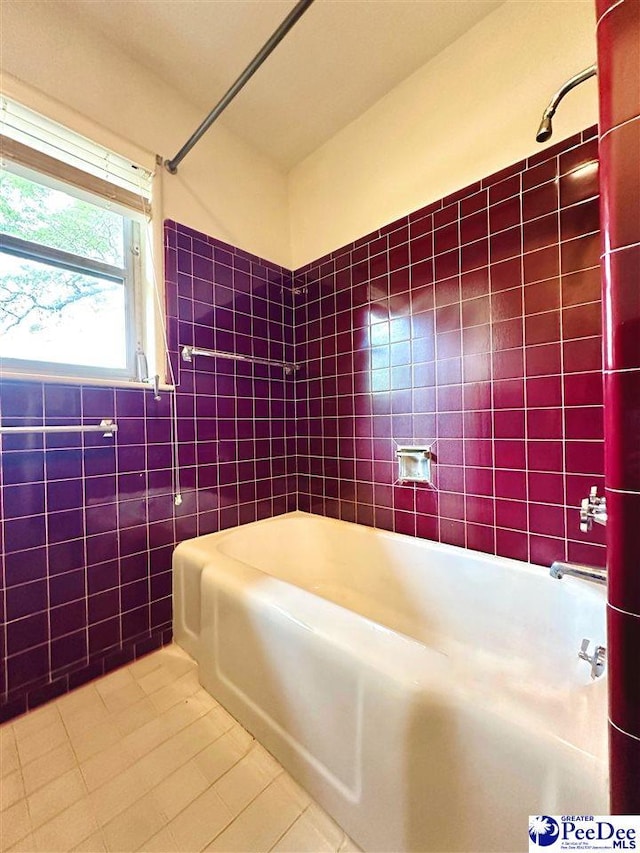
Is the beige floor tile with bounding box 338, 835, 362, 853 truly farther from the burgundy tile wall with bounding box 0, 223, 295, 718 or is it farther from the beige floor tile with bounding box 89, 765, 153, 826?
the burgundy tile wall with bounding box 0, 223, 295, 718

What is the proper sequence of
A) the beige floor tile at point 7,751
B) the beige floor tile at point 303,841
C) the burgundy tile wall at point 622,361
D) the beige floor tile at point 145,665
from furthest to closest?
the beige floor tile at point 145,665 < the beige floor tile at point 7,751 < the beige floor tile at point 303,841 < the burgundy tile wall at point 622,361

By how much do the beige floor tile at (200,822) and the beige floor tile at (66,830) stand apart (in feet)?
0.71

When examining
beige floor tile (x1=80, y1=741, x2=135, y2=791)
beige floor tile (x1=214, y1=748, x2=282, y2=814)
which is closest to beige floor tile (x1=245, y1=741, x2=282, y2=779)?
beige floor tile (x1=214, y1=748, x2=282, y2=814)

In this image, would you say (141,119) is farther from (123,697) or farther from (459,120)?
(123,697)

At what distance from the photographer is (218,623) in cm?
124

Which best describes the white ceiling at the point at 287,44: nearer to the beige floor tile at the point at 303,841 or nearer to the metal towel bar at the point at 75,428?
the metal towel bar at the point at 75,428

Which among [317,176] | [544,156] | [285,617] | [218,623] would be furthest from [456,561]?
[317,176]

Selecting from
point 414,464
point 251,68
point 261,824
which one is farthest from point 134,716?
point 251,68

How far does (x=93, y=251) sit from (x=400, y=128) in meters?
1.59

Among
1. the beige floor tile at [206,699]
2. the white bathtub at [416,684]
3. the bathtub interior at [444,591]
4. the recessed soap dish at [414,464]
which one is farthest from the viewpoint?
the recessed soap dish at [414,464]

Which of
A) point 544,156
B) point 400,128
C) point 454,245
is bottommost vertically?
point 454,245

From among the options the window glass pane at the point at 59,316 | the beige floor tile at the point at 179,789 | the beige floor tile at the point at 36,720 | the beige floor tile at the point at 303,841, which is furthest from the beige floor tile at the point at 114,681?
the window glass pane at the point at 59,316

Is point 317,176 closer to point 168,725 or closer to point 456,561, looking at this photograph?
point 456,561

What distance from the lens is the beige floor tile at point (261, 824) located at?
0.81 meters
